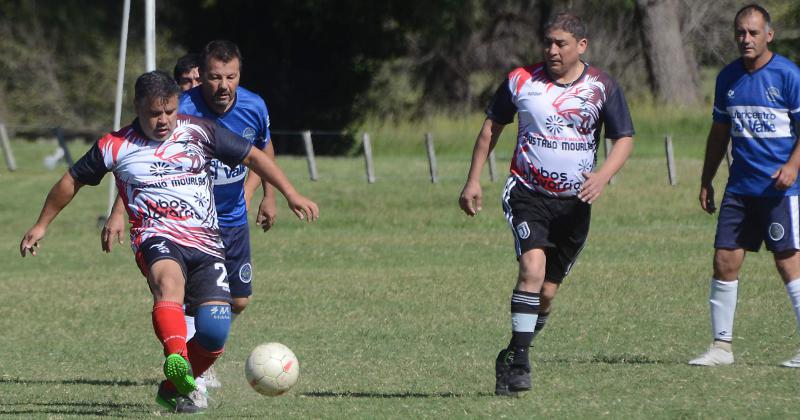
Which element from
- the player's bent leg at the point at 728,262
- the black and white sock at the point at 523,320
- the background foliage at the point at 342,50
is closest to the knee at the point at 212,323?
the black and white sock at the point at 523,320

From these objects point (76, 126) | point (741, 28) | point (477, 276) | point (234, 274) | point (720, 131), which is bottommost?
point (76, 126)

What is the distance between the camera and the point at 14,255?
19.6 m

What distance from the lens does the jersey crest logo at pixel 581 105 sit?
26.2 ft

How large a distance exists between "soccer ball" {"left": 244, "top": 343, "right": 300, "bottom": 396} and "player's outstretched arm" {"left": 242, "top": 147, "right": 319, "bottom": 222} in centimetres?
77

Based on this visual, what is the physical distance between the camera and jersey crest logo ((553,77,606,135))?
7996mm

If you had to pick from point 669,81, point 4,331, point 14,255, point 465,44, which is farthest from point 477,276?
point 465,44

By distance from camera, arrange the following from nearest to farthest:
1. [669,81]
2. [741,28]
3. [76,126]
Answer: [741,28], [669,81], [76,126]

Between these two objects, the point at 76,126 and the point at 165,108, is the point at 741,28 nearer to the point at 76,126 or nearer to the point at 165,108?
the point at 165,108

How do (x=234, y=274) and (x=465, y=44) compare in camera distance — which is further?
(x=465, y=44)

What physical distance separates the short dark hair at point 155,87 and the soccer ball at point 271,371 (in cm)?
149

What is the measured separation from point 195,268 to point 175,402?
75 cm

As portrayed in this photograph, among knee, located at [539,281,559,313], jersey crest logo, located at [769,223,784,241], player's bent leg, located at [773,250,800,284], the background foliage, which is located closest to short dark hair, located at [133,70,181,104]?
knee, located at [539,281,559,313]

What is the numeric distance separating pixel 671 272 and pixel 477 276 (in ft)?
6.91

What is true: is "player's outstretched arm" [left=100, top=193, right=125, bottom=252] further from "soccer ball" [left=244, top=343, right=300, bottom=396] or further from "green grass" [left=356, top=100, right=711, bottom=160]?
"green grass" [left=356, top=100, right=711, bottom=160]
